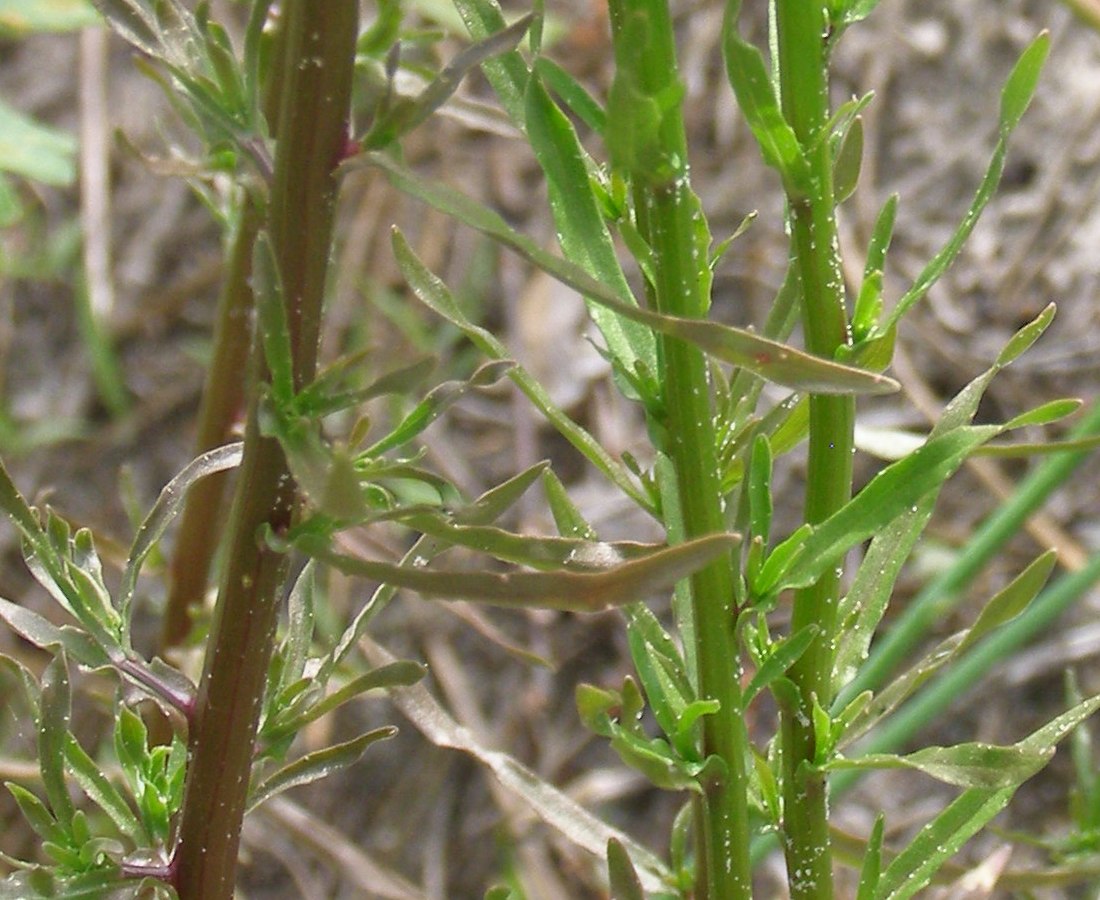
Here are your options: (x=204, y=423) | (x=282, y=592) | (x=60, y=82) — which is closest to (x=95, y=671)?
(x=282, y=592)

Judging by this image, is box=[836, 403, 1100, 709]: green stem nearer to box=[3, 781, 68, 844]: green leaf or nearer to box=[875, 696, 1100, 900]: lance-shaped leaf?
box=[875, 696, 1100, 900]: lance-shaped leaf

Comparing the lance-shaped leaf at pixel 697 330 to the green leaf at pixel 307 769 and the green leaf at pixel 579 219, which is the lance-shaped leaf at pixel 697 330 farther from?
the green leaf at pixel 307 769

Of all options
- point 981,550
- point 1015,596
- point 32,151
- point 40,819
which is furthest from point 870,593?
point 32,151

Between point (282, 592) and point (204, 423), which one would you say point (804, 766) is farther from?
point (204, 423)

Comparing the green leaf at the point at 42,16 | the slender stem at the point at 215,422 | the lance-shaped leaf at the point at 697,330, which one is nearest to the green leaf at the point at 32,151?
the green leaf at the point at 42,16

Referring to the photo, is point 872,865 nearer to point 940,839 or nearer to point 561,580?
point 940,839

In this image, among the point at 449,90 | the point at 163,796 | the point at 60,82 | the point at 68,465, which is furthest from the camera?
the point at 60,82
